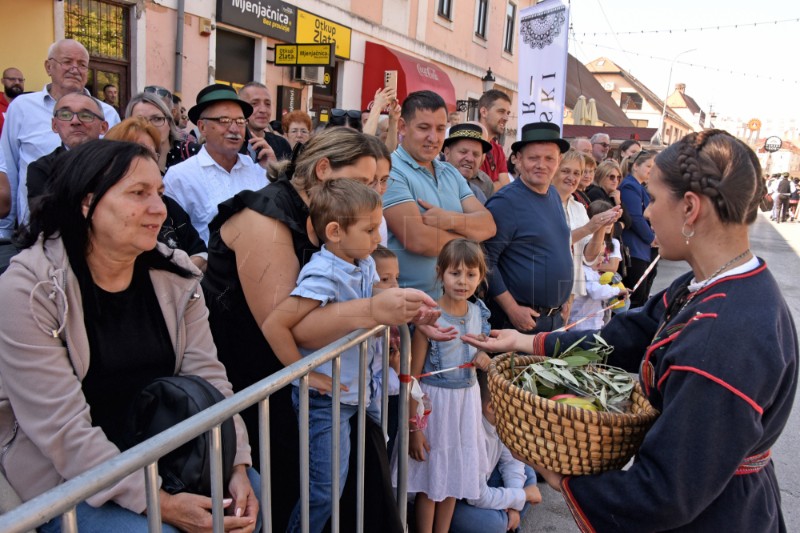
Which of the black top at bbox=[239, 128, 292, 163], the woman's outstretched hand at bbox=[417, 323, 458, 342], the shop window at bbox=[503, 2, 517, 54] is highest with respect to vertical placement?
the shop window at bbox=[503, 2, 517, 54]

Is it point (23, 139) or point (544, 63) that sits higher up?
point (544, 63)

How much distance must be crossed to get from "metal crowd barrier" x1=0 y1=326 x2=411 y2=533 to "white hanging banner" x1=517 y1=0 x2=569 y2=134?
437cm

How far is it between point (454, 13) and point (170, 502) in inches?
686

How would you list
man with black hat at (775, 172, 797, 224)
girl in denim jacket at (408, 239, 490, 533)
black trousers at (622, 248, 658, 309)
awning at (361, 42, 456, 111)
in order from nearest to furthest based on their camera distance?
girl in denim jacket at (408, 239, 490, 533) < black trousers at (622, 248, 658, 309) < awning at (361, 42, 456, 111) < man with black hat at (775, 172, 797, 224)

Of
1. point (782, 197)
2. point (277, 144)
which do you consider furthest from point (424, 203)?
point (782, 197)

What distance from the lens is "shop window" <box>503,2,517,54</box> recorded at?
20.6 metres

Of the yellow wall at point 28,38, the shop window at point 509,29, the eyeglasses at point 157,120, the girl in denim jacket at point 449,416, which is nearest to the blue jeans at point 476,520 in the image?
the girl in denim jacket at point 449,416

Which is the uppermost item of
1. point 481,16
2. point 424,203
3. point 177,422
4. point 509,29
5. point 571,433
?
point 509,29

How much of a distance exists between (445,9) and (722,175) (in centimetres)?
1666

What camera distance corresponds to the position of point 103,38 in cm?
823

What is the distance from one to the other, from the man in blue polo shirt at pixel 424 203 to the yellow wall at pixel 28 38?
5.91 m

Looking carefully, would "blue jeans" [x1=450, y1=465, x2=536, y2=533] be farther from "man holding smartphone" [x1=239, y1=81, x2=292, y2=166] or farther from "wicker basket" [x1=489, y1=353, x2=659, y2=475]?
"man holding smartphone" [x1=239, y1=81, x2=292, y2=166]

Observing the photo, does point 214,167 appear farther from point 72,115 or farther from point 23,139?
point 23,139

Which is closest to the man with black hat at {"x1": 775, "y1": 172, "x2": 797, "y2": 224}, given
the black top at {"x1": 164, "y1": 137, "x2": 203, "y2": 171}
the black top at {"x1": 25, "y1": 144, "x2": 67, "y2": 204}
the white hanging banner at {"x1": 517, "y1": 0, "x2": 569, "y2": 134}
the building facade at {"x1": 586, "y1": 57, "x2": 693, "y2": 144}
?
the white hanging banner at {"x1": 517, "y1": 0, "x2": 569, "y2": 134}
